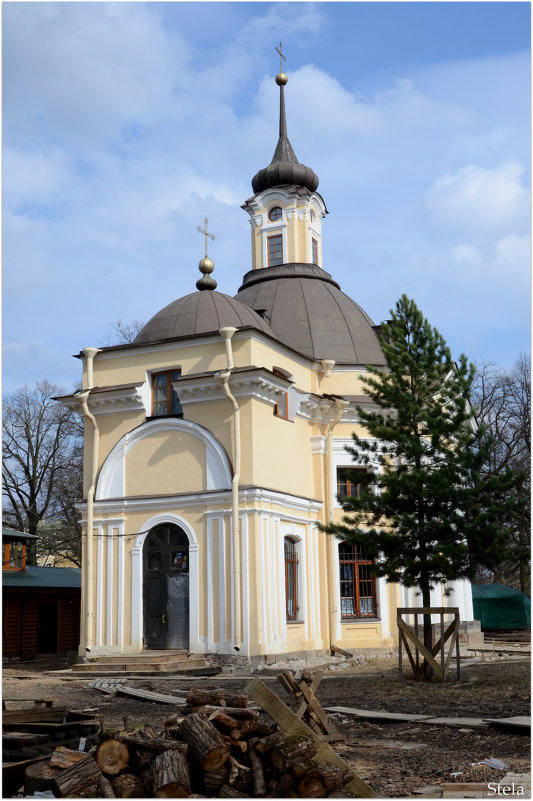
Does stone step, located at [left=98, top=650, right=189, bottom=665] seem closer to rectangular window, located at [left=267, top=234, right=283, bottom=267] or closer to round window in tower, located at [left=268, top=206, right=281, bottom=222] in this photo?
rectangular window, located at [left=267, top=234, right=283, bottom=267]

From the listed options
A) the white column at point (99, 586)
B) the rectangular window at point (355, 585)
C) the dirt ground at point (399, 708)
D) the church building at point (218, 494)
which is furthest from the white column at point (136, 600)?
the rectangular window at point (355, 585)

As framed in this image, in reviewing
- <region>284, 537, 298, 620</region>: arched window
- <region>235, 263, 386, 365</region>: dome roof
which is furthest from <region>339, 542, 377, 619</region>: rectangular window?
<region>235, 263, 386, 365</region>: dome roof

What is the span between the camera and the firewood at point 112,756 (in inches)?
258

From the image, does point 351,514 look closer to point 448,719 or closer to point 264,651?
point 264,651

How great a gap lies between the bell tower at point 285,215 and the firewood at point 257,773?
2303cm

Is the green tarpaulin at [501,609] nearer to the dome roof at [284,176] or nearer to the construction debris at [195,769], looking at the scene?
the dome roof at [284,176]

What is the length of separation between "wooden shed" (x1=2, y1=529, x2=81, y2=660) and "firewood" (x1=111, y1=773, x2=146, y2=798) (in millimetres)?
20032

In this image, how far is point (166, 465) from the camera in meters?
20.8

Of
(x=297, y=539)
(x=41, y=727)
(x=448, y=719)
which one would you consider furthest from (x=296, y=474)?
(x=41, y=727)

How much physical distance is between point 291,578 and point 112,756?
1498cm

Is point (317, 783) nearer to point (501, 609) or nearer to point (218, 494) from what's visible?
point (218, 494)

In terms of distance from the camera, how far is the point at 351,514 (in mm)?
22859

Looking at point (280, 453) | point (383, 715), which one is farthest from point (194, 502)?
point (383, 715)

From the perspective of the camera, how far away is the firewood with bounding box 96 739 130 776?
21.5 ft
